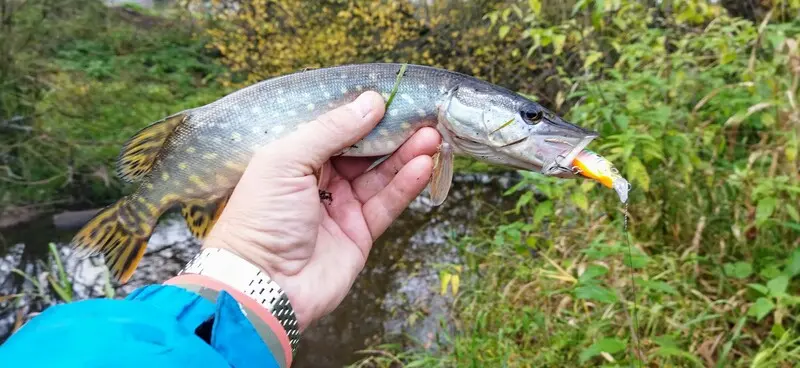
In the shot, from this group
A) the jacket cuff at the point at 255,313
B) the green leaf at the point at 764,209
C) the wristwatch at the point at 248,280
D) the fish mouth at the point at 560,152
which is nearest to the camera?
the jacket cuff at the point at 255,313

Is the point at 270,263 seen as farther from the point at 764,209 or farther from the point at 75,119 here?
the point at 75,119

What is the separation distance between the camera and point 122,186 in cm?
772

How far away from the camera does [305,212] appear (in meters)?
1.82

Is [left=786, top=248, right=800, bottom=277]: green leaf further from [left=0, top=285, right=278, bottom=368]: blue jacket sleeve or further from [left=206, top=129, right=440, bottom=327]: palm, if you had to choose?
[left=0, top=285, right=278, bottom=368]: blue jacket sleeve

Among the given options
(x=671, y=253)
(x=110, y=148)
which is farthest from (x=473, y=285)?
(x=110, y=148)

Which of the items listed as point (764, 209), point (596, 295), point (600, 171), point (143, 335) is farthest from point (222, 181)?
point (764, 209)

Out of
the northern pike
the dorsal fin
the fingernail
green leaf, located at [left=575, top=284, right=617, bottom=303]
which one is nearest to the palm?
the northern pike

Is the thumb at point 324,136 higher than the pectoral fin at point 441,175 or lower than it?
higher

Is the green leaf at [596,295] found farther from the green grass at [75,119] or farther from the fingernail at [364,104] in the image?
the green grass at [75,119]

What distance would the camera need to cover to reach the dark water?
464 cm

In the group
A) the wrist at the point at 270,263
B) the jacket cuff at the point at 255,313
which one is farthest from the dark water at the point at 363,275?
the jacket cuff at the point at 255,313

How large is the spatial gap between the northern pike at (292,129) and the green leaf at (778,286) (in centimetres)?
129

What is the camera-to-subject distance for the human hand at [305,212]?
173 centimetres

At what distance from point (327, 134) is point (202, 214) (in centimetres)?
65
